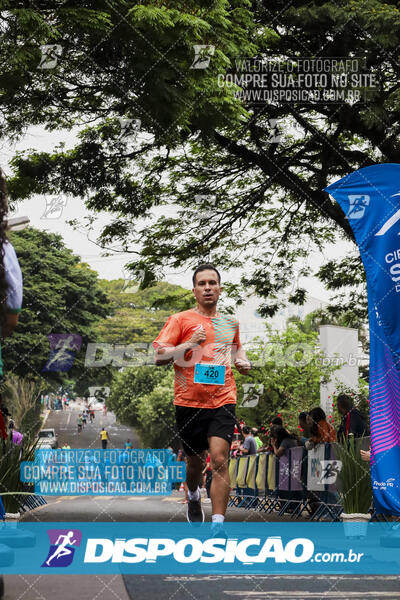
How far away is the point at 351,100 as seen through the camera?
11094mm

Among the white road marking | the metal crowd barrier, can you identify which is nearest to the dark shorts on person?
the white road marking

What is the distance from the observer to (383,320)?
6.32 m

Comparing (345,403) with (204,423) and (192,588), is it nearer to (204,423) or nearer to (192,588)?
(204,423)

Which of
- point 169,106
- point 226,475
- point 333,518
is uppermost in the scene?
point 169,106

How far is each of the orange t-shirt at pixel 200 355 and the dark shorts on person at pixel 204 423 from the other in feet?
0.13

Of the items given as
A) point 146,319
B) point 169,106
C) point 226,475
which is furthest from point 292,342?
point 226,475

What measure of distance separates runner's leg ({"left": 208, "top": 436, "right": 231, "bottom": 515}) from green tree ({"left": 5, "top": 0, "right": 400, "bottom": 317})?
4.24m

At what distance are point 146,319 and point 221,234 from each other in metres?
6.24

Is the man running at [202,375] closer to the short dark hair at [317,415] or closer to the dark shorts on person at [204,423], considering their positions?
the dark shorts on person at [204,423]

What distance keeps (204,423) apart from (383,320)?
1589 millimetres

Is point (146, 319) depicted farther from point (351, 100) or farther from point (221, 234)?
point (351, 100)

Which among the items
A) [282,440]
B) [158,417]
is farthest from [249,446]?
[158,417]

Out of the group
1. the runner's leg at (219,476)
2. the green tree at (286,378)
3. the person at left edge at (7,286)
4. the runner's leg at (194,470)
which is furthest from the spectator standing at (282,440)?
the green tree at (286,378)

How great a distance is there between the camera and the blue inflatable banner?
6.15 meters
